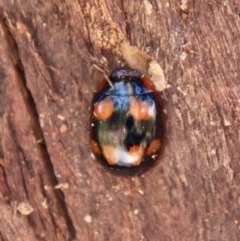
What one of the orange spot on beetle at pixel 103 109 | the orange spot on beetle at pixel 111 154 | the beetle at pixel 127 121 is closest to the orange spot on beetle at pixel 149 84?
the beetle at pixel 127 121

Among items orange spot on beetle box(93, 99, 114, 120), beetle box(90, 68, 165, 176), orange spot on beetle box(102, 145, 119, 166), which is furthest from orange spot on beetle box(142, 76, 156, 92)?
orange spot on beetle box(102, 145, 119, 166)

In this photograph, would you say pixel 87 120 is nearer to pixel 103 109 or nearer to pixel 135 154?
pixel 103 109

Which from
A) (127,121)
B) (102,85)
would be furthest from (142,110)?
(102,85)

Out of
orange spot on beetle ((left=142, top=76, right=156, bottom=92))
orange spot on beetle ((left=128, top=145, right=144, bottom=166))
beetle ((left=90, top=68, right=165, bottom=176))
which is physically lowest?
orange spot on beetle ((left=128, top=145, right=144, bottom=166))

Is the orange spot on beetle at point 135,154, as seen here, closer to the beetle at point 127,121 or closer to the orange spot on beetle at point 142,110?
the beetle at point 127,121

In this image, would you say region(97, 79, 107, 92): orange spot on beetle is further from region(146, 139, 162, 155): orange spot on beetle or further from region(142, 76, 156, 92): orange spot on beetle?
region(146, 139, 162, 155): orange spot on beetle

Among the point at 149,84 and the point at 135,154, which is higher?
the point at 149,84

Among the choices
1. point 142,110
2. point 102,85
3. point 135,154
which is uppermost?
point 102,85
